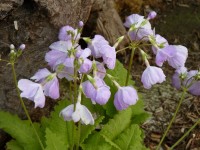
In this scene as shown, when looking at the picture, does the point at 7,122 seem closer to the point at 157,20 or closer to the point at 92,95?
the point at 92,95

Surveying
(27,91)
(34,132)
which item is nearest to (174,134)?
(34,132)

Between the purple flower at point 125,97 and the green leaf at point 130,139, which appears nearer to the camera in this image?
the purple flower at point 125,97

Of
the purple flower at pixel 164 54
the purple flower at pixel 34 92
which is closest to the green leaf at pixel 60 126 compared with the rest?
the purple flower at pixel 34 92

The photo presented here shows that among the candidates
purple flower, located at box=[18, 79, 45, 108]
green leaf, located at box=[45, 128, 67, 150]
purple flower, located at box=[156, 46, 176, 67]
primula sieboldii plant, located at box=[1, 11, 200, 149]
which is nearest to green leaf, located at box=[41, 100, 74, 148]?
green leaf, located at box=[45, 128, 67, 150]

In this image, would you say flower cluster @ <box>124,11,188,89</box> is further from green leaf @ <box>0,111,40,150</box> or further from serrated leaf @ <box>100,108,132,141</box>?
green leaf @ <box>0,111,40,150</box>

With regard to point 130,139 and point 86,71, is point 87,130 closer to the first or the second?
point 130,139

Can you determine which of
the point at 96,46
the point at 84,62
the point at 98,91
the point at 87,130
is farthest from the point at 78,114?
the point at 87,130

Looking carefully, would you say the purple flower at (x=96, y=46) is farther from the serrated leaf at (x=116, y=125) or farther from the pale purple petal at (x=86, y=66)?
the serrated leaf at (x=116, y=125)
